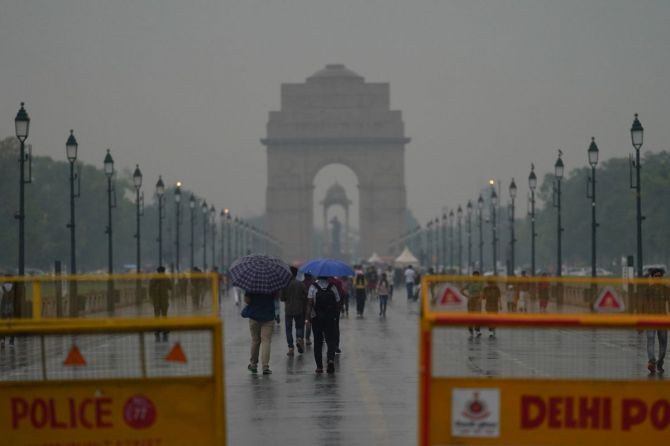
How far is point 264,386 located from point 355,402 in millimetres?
2641

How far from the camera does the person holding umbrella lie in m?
21.7

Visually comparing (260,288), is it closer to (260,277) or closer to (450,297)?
A: (260,277)

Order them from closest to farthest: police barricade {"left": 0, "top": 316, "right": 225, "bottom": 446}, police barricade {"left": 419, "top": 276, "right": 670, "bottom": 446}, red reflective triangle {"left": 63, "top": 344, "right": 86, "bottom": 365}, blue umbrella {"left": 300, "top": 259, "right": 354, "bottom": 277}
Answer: police barricade {"left": 419, "top": 276, "right": 670, "bottom": 446} < police barricade {"left": 0, "top": 316, "right": 225, "bottom": 446} < red reflective triangle {"left": 63, "top": 344, "right": 86, "bottom": 365} < blue umbrella {"left": 300, "top": 259, "right": 354, "bottom": 277}

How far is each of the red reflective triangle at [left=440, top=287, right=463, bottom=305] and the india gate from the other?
150 meters

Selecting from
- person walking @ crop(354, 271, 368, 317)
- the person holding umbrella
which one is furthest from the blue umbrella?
person walking @ crop(354, 271, 368, 317)

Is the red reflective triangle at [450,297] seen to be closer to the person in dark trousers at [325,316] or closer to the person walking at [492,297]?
the person walking at [492,297]

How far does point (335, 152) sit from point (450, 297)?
152 m

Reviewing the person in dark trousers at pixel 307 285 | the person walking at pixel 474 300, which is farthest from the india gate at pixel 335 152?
the person walking at pixel 474 300

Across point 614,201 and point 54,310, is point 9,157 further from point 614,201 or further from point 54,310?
point 54,310

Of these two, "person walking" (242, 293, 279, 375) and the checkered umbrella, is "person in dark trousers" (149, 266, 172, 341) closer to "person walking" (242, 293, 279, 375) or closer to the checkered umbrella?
the checkered umbrella

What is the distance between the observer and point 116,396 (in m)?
10.8

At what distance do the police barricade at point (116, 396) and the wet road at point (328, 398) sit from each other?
339 centimetres

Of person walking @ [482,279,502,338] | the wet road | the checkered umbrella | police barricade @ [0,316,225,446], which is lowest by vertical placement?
the wet road

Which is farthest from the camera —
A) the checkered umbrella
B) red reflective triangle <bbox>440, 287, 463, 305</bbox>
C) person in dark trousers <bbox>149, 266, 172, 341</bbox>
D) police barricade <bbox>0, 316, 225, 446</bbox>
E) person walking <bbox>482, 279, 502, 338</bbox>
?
the checkered umbrella
